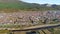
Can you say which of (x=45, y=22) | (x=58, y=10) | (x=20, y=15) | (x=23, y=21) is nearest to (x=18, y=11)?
(x=20, y=15)

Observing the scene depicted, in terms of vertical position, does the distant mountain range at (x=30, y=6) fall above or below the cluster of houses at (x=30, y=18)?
above

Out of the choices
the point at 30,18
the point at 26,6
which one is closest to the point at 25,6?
the point at 26,6

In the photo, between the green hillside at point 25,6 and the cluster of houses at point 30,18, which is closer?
the cluster of houses at point 30,18

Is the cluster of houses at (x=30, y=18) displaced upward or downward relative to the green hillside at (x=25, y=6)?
downward

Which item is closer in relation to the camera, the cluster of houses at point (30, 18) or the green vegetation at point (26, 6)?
the cluster of houses at point (30, 18)

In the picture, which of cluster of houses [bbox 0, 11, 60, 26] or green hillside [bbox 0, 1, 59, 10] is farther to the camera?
green hillside [bbox 0, 1, 59, 10]

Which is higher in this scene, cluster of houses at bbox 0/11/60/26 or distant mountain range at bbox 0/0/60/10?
distant mountain range at bbox 0/0/60/10

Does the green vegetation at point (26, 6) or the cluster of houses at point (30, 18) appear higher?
the green vegetation at point (26, 6)

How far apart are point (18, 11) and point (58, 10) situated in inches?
14.9

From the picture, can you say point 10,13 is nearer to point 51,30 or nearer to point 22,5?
point 22,5

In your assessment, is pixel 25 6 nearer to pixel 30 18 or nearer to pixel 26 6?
pixel 26 6

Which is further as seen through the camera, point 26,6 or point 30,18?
point 26,6

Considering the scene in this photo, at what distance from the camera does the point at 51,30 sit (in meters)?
1.16

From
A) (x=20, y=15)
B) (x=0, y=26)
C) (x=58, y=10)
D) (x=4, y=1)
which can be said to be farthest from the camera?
(x=4, y=1)
